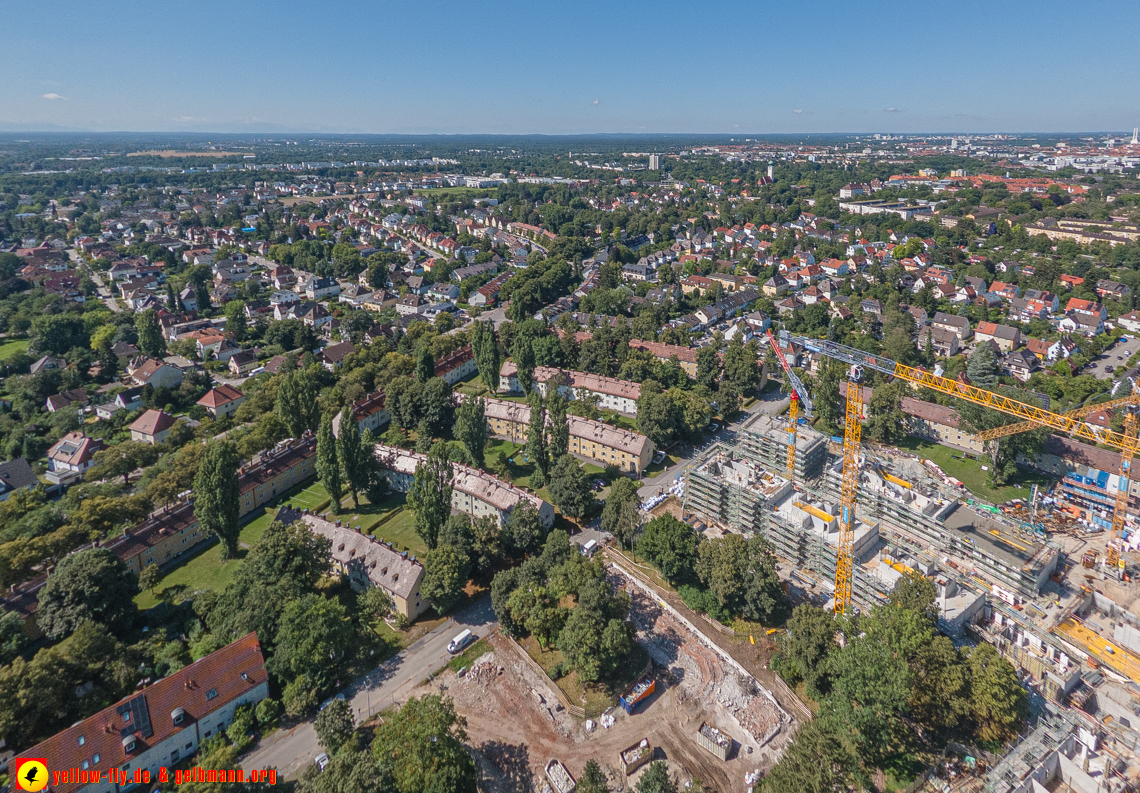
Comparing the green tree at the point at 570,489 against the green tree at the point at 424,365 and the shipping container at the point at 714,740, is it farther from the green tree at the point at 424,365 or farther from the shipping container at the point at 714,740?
the green tree at the point at 424,365

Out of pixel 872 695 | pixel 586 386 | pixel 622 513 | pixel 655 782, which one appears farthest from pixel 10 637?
pixel 586 386

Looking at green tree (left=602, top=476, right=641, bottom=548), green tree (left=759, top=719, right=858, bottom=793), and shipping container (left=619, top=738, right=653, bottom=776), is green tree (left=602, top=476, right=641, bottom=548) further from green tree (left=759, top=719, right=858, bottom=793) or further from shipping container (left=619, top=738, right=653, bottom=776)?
A: green tree (left=759, top=719, right=858, bottom=793)

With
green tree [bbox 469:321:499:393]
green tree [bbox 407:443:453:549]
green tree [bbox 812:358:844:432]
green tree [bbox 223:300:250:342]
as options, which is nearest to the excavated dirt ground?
green tree [bbox 407:443:453:549]

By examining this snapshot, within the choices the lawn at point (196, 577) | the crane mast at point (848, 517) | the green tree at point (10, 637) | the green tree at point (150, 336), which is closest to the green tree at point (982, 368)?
the crane mast at point (848, 517)

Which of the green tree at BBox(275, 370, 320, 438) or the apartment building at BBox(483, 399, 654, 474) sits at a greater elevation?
the green tree at BBox(275, 370, 320, 438)

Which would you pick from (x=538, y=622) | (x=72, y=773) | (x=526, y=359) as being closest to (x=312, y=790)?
(x=72, y=773)
